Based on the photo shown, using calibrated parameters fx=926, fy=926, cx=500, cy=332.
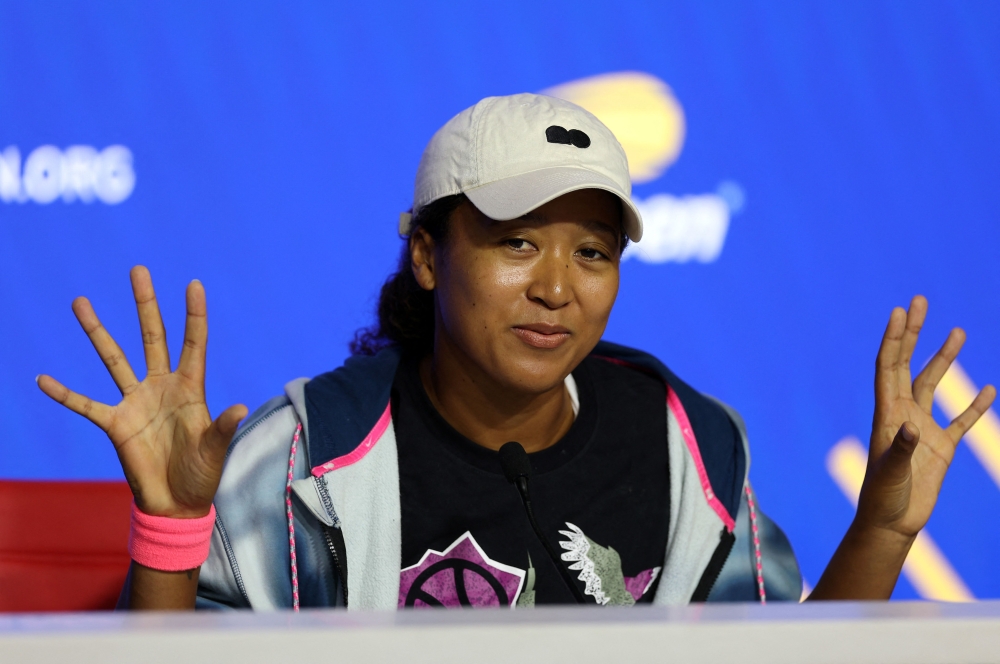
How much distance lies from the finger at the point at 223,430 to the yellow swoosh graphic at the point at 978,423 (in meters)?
1.82

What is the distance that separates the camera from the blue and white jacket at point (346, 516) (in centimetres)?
101

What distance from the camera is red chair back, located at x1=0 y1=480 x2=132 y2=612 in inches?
45.2

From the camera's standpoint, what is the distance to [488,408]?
1157 millimetres

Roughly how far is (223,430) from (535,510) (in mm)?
426

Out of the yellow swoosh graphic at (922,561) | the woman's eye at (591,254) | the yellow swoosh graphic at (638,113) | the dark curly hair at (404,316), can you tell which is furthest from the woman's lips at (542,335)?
the yellow swoosh graphic at (922,561)

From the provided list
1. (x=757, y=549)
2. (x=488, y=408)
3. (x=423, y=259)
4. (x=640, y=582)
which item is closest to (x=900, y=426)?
(x=757, y=549)

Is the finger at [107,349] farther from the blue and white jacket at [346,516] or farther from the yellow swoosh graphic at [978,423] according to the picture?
the yellow swoosh graphic at [978,423]

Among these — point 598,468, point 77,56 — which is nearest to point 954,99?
point 598,468

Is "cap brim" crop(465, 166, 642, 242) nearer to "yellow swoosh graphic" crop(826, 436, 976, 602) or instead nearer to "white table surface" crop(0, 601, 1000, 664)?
"white table surface" crop(0, 601, 1000, 664)

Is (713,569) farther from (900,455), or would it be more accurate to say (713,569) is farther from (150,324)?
(150,324)

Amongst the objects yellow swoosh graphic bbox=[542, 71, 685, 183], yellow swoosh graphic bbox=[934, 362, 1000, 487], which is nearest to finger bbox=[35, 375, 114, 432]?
yellow swoosh graphic bbox=[542, 71, 685, 183]

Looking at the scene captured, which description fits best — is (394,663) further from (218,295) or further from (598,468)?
(218,295)

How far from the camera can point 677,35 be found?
2.12 m

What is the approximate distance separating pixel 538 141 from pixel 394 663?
0.79 meters
